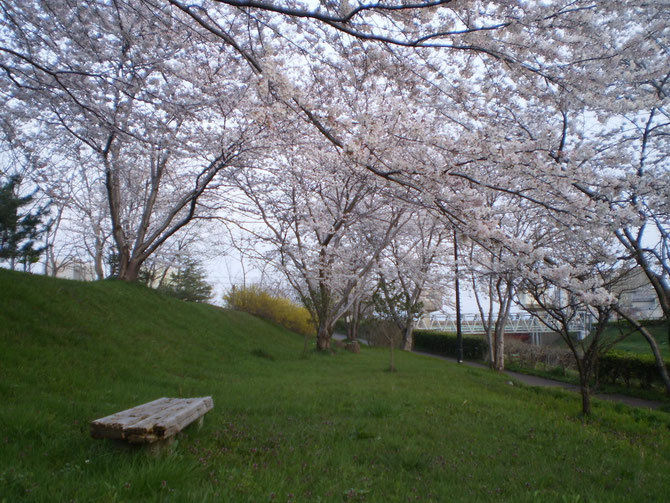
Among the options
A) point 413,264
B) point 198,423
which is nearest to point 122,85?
point 198,423

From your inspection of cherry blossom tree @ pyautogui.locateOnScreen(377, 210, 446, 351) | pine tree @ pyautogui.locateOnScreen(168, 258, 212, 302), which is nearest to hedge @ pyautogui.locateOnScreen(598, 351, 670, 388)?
cherry blossom tree @ pyautogui.locateOnScreen(377, 210, 446, 351)

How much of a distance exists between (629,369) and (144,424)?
1479 cm

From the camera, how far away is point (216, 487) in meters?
2.73

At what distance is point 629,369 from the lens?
44.4ft

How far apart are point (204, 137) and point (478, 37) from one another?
7.44 meters

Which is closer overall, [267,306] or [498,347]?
[498,347]

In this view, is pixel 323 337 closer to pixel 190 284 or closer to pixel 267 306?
pixel 267 306

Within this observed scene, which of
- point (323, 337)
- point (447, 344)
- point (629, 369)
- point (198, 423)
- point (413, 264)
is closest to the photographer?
point (198, 423)

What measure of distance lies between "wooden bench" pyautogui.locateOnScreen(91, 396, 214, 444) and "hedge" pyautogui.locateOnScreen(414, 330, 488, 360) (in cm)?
2163

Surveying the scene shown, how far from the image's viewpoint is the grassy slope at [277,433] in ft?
9.26

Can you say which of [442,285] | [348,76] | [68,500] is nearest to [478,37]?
[348,76]

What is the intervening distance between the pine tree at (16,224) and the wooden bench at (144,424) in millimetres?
12779

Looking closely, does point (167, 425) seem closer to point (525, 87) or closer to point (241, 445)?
point (241, 445)

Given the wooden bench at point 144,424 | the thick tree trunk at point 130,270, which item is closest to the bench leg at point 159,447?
the wooden bench at point 144,424
